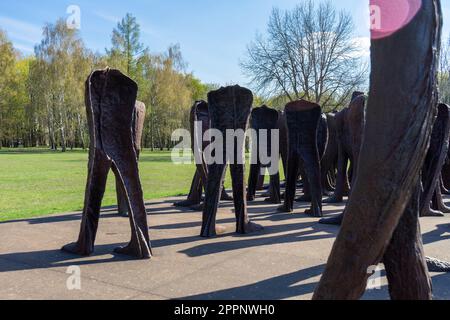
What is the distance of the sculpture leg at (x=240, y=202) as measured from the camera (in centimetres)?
670

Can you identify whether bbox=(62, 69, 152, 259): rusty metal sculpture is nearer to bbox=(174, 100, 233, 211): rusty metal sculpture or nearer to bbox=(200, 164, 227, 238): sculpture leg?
bbox=(200, 164, 227, 238): sculpture leg

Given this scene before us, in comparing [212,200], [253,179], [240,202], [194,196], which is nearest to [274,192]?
[253,179]

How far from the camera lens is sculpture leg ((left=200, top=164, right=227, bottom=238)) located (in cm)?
645

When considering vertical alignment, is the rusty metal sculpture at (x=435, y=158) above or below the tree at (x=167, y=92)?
below

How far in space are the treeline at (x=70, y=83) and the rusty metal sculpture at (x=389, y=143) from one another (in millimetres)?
39271

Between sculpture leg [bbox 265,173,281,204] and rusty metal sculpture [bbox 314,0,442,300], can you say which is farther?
sculpture leg [bbox 265,173,281,204]

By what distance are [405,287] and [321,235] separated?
3.86 metres

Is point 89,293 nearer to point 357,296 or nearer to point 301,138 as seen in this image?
point 357,296

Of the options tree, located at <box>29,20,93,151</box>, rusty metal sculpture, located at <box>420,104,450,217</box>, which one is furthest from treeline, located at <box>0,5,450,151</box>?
rusty metal sculpture, located at <box>420,104,450,217</box>

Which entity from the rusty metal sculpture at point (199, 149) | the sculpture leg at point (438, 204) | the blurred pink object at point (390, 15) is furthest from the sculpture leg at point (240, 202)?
the blurred pink object at point (390, 15)

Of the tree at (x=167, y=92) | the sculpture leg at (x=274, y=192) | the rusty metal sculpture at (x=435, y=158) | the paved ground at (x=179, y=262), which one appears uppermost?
the tree at (x=167, y=92)

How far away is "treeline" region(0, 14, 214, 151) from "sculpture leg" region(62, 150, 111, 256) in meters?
36.1

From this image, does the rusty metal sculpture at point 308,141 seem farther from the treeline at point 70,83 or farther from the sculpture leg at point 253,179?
the treeline at point 70,83

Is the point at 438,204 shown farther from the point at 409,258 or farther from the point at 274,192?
the point at 409,258
